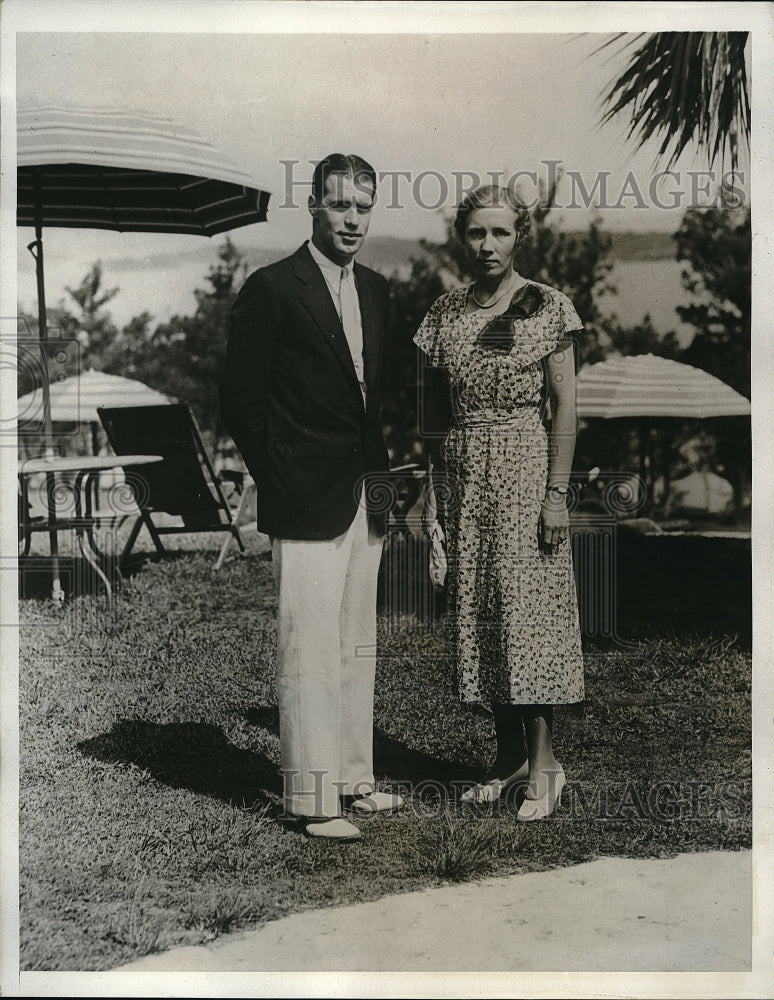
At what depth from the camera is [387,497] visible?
430cm

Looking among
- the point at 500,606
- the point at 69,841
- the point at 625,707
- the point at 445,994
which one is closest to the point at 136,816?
the point at 69,841

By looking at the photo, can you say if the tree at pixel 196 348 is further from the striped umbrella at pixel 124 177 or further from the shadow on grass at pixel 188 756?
the shadow on grass at pixel 188 756

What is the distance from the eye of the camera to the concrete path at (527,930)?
13.6 feet

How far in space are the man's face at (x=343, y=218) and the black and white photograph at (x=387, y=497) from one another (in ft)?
0.05

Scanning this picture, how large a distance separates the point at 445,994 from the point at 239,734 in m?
1.38

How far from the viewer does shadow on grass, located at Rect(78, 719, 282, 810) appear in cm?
439

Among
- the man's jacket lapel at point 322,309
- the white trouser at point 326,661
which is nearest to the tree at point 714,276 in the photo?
the man's jacket lapel at point 322,309

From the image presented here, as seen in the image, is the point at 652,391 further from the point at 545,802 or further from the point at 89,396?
the point at 89,396

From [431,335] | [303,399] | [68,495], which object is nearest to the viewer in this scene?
[303,399]

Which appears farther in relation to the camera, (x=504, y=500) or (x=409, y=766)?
(x=409, y=766)

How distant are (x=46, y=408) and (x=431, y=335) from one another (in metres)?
1.70

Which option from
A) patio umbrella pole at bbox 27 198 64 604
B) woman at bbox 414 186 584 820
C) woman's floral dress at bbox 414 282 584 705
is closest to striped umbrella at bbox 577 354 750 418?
woman at bbox 414 186 584 820

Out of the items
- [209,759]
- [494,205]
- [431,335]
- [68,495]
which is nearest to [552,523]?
[431,335]

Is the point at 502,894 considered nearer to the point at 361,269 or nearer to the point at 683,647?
the point at 683,647
